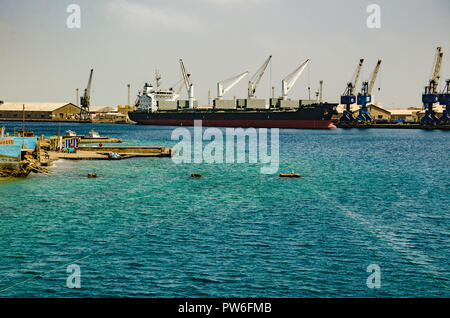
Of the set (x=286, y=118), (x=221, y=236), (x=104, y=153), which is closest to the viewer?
(x=221, y=236)

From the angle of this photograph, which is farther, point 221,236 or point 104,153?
point 104,153

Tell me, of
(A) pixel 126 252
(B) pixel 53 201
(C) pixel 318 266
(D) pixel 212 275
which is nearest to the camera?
(D) pixel 212 275

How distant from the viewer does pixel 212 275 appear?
21.3 m

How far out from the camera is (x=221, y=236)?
28.1 m

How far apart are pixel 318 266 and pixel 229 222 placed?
10.3 meters

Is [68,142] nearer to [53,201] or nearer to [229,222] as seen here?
[53,201]
